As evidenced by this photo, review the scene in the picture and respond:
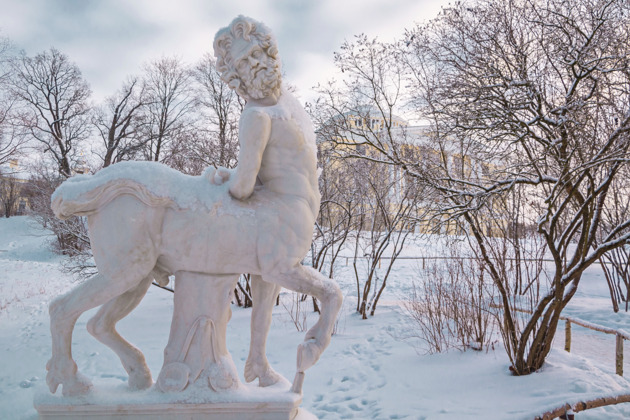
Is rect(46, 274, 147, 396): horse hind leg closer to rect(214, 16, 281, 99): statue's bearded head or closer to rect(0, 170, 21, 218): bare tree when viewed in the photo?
rect(214, 16, 281, 99): statue's bearded head

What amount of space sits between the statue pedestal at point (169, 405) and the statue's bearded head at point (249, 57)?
1578 mm

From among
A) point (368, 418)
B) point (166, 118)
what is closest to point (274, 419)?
point (368, 418)

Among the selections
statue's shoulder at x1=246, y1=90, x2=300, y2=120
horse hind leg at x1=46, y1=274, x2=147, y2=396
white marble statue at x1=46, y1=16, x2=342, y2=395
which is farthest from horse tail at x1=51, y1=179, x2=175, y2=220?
statue's shoulder at x1=246, y1=90, x2=300, y2=120

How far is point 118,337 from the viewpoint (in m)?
2.58

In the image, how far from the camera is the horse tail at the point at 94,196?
232cm

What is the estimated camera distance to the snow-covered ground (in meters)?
4.16

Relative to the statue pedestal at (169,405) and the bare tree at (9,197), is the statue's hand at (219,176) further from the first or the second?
the bare tree at (9,197)

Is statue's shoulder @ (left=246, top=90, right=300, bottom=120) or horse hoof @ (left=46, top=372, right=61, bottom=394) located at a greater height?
statue's shoulder @ (left=246, top=90, right=300, bottom=120)

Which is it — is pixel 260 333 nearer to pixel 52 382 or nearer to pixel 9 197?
pixel 52 382

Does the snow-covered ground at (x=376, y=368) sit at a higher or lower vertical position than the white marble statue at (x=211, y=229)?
lower

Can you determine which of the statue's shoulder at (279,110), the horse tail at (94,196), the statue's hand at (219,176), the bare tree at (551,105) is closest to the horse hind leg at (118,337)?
the horse tail at (94,196)

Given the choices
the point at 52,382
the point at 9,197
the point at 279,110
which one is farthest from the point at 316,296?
the point at 9,197

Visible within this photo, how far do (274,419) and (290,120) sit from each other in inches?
61.1

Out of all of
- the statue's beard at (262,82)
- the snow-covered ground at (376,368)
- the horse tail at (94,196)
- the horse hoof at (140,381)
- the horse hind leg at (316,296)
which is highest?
the statue's beard at (262,82)
